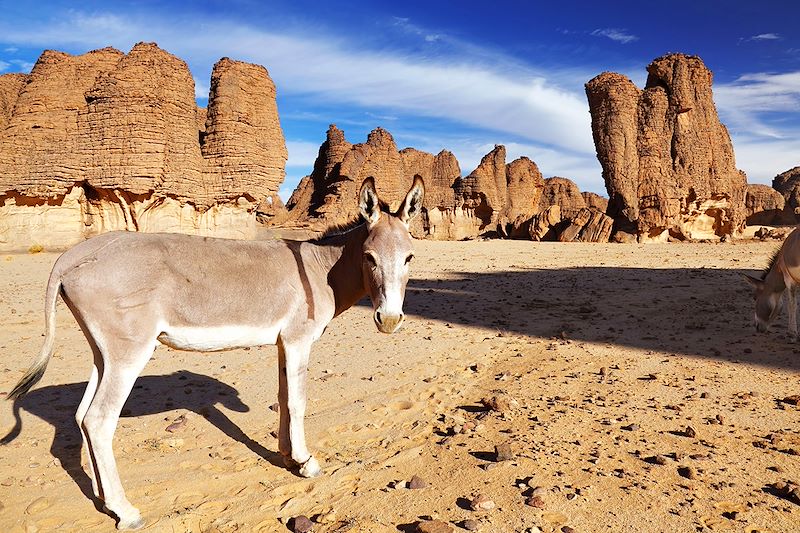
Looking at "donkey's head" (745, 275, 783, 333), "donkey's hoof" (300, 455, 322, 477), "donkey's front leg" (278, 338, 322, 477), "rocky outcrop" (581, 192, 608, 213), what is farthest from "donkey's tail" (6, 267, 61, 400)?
"rocky outcrop" (581, 192, 608, 213)

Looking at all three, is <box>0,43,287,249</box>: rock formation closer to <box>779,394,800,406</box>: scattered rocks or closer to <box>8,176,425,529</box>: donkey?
<box>8,176,425,529</box>: donkey

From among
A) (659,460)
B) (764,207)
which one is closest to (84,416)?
(659,460)

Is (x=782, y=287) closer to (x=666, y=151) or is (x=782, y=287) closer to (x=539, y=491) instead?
(x=539, y=491)

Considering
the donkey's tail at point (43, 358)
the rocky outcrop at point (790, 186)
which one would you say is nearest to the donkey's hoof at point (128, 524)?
the donkey's tail at point (43, 358)

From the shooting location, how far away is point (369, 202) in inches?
160

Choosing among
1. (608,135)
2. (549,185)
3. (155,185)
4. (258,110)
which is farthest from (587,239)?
(549,185)

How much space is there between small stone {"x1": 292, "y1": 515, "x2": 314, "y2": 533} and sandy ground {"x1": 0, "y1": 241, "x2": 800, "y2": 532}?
10 cm

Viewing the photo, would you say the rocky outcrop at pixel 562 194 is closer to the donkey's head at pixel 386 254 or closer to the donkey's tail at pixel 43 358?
the donkey's head at pixel 386 254

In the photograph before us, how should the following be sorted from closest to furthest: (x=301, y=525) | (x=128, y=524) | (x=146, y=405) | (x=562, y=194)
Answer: (x=301, y=525) → (x=128, y=524) → (x=146, y=405) → (x=562, y=194)

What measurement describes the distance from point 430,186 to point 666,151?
39.2 metres

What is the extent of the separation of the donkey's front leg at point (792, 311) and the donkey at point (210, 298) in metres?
7.43

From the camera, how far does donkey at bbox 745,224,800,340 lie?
26.1 feet

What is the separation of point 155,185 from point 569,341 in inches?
1019

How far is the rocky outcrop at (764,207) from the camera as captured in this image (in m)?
71.2
